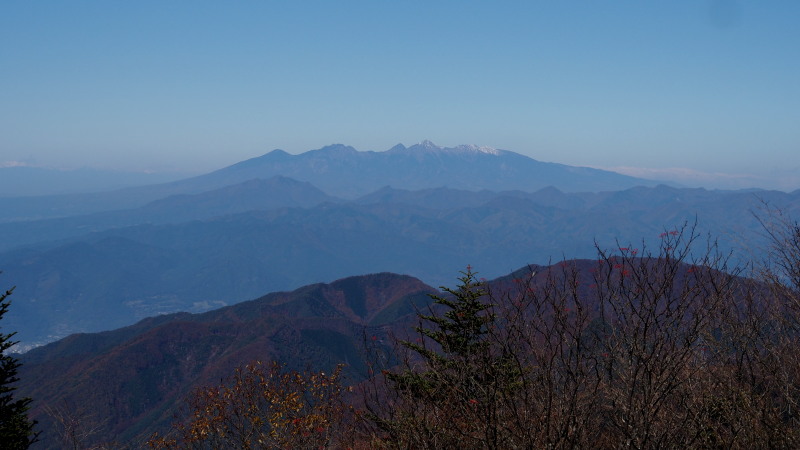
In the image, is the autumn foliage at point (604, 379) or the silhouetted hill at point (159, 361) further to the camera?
the silhouetted hill at point (159, 361)

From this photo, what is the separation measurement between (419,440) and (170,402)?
4114 inches

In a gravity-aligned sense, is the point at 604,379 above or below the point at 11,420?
above

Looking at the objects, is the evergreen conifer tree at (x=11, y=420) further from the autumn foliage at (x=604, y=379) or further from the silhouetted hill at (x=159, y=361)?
the silhouetted hill at (x=159, y=361)

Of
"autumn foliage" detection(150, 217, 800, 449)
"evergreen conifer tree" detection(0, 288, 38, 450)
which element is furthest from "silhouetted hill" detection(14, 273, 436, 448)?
"autumn foliage" detection(150, 217, 800, 449)

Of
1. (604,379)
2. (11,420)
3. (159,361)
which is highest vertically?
(604,379)

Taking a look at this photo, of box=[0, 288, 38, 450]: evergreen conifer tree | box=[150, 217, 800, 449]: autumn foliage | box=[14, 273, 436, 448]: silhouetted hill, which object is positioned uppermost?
box=[150, 217, 800, 449]: autumn foliage

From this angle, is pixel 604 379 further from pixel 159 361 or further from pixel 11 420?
pixel 159 361

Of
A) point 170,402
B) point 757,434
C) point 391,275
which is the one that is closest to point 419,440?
point 757,434

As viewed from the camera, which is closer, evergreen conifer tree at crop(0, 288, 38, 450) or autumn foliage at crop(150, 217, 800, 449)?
autumn foliage at crop(150, 217, 800, 449)

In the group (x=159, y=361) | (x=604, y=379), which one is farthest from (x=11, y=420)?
(x=159, y=361)

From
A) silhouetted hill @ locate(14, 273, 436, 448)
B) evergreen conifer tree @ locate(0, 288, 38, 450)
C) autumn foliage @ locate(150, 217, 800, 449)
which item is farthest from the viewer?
silhouetted hill @ locate(14, 273, 436, 448)

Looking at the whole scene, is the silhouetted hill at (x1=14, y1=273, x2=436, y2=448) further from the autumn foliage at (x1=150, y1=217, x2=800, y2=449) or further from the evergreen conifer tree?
the autumn foliage at (x1=150, y1=217, x2=800, y2=449)

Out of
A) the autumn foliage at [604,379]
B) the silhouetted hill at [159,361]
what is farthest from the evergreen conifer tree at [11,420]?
the silhouetted hill at [159,361]

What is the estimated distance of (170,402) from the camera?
99.2 metres
